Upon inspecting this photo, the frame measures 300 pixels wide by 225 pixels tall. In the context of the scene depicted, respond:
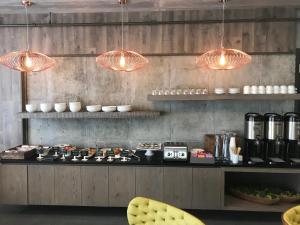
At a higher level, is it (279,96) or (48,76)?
(48,76)

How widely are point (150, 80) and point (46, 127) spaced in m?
1.74

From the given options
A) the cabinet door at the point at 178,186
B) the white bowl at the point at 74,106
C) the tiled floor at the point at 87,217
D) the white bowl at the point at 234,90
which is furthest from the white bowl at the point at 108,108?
the white bowl at the point at 234,90

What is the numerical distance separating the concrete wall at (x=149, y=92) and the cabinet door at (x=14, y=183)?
75cm

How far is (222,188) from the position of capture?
3594 mm

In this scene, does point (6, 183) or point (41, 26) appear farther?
point (41, 26)

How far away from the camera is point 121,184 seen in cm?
370

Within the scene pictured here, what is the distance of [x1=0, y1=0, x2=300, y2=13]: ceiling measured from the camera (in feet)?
12.1

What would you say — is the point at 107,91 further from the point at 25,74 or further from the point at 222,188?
the point at 222,188

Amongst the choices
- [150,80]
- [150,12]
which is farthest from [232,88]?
[150,12]

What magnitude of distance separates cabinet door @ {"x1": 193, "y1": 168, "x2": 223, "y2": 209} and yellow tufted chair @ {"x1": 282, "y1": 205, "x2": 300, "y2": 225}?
147cm

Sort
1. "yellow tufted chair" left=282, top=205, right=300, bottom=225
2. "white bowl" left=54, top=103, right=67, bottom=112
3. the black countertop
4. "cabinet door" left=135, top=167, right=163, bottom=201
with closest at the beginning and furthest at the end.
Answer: "yellow tufted chair" left=282, top=205, right=300, bottom=225 < the black countertop < "cabinet door" left=135, top=167, right=163, bottom=201 < "white bowl" left=54, top=103, right=67, bottom=112

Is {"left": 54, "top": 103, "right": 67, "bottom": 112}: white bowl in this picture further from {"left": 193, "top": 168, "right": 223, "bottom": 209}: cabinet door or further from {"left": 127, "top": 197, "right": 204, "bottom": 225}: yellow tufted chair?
{"left": 127, "top": 197, "right": 204, "bottom": 225}: yellow tufted chair

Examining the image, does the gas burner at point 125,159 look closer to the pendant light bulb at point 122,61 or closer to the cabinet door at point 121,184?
the cabinet door at point 121,184

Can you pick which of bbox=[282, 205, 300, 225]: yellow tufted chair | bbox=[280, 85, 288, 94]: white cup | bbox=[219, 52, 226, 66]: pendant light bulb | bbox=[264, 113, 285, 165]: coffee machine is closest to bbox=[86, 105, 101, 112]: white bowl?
bbox=[219, 52, 226, 66]: pendant light bulb
